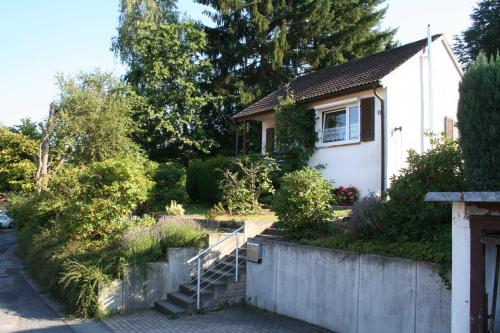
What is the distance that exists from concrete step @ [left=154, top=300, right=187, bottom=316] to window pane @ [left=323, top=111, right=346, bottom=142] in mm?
9098

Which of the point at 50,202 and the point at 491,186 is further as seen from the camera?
the point at 50,202

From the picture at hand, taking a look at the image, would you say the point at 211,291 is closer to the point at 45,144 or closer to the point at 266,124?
the point at 266,124

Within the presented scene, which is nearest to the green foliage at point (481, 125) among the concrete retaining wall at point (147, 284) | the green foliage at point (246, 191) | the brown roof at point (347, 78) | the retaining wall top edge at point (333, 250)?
the retaining wall top edge at point (333, 250)

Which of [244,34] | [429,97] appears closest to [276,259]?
[429,97]

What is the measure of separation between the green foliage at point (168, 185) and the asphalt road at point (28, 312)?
201 inches

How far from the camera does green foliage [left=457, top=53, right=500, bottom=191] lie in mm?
5336

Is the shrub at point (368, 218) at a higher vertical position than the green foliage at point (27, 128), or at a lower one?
lower

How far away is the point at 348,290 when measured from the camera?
306 inches

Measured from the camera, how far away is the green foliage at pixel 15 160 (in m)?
28.1

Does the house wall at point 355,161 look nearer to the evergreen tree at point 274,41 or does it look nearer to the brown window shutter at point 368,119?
the brown window shutter at point 368,119

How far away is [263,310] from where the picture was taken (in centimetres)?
975

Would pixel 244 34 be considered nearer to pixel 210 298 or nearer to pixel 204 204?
pixel 204 204

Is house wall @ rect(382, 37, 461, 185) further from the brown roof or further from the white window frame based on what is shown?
the white window frame

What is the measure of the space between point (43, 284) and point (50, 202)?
3463 mm
